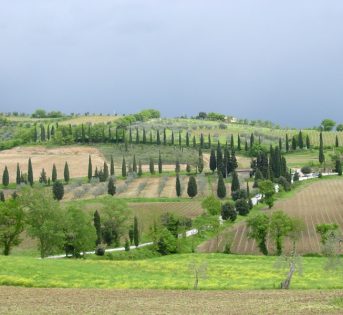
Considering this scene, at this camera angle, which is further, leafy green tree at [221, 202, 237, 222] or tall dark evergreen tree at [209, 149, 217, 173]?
tall dark evergreen tree at [209, 149, 217, 173]

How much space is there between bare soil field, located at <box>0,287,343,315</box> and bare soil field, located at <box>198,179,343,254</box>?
38.6 meters

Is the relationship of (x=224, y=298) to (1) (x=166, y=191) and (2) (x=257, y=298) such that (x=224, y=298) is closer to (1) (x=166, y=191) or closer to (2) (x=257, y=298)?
(2) (x=257, y=298)

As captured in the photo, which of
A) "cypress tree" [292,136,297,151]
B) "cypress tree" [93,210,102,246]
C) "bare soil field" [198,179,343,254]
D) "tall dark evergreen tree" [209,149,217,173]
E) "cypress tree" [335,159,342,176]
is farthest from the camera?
"cypress tree" [292,136,297,151]

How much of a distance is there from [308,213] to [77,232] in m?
44.4

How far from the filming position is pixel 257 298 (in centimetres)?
4191

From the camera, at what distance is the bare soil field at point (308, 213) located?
279 feet

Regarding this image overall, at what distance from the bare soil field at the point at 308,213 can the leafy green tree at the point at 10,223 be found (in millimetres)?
26036

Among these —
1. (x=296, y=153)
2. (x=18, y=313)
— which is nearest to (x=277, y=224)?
(x=18, y=313)

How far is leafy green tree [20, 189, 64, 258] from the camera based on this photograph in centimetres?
7419

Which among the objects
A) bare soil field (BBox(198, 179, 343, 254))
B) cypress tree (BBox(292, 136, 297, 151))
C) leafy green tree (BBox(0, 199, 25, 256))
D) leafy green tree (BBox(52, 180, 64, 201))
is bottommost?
bare soil field (BBox(198, 179, 343, 254))

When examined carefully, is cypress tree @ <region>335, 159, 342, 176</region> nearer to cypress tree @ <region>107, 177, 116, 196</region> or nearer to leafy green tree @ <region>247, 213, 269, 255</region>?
cypress tree @ <region>107, 177, 116, 196</region>

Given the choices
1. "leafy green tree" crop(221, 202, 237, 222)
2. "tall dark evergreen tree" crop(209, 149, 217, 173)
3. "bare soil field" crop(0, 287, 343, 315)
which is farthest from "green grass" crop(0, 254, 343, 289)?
"tall dark evergreen tree" crop(209, 149, 217, 173)

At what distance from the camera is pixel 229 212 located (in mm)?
102250

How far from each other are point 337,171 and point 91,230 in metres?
90.6
